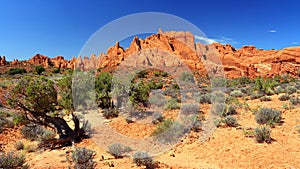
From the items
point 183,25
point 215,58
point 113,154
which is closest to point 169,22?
point 183,25

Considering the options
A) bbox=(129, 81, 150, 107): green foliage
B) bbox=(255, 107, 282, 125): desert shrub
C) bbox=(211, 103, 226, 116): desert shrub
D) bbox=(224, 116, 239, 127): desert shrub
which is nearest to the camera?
bbox=(255, 107, 282, 125): desert shrub

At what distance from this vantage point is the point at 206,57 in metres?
57.8

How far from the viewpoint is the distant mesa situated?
4453cm

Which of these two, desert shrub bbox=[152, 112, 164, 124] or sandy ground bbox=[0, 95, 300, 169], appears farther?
desert shrub bbox=[152, 112, 164, 124]

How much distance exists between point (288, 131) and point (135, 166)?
22.0 feet

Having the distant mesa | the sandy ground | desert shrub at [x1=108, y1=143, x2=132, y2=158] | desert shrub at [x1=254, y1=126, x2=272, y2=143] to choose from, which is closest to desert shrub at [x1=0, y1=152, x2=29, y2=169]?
the sandy ground

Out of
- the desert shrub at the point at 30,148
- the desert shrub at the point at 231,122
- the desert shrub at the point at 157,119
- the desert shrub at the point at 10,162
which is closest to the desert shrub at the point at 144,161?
the desert shrub at the point at 10,162

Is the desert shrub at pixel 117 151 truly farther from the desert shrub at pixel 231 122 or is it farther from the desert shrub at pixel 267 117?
the desert shrub at pixel 267 117

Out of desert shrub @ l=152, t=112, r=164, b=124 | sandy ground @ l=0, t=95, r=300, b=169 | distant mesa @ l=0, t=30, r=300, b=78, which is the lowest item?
sandy ground @ l=0, t=95, r=300, b=169

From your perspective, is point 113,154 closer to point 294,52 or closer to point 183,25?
point 183,25

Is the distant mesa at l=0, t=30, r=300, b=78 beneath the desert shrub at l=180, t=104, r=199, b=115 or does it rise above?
above

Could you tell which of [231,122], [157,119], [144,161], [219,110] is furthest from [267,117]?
[144,161]

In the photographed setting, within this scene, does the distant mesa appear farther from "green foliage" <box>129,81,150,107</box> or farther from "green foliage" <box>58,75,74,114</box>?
"green foliage" <box>58,75,74,114</box>

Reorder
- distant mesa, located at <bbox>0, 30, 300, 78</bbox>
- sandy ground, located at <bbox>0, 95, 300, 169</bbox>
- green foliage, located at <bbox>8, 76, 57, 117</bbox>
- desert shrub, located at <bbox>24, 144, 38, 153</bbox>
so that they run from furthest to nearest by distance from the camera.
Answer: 1. distant mesa, located at <bbox>0, 30, 300, 78</bbox>
2. desert shrub, located at <bbox>24, 144, 38, 153</bbox>
3. green foliage, located at <bbox>8, 76, 57, 117</bbox>
4. sandy ground, located at <bbox>0, 95, 300, 169</bbox>
